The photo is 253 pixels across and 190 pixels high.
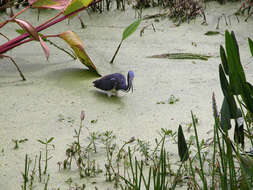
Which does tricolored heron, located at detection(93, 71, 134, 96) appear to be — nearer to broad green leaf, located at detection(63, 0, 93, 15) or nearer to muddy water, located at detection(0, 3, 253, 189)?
muddy water, located at detection(0, 3, 253, 189)

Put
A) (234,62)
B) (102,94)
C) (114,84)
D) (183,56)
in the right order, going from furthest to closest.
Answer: (183,56) < (102,94) < (114,84) < (234,62)

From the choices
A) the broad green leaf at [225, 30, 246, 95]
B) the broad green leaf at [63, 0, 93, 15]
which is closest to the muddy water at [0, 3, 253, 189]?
the broad green leaf at [63, 0, 93, 15]

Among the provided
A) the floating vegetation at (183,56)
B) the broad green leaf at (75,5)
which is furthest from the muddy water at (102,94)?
the broad green leaf at (75,5)

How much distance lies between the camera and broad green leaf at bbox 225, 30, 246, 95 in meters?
1.15

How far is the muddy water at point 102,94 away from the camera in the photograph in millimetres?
1799

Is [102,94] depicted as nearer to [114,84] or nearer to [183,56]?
[114,84]

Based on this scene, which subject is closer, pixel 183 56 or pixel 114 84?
pixel 114 84

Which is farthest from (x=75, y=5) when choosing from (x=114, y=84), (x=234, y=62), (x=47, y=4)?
(x=234, y=62)

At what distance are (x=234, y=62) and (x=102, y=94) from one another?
1233 millimetres

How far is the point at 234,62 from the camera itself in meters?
1.16

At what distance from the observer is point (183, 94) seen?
90.2 inches

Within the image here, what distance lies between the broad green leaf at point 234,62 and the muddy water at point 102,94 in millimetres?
573

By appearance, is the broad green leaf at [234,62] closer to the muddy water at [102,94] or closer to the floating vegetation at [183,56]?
the muddy water at [102,94]

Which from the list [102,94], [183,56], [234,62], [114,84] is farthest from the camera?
[183,56]
